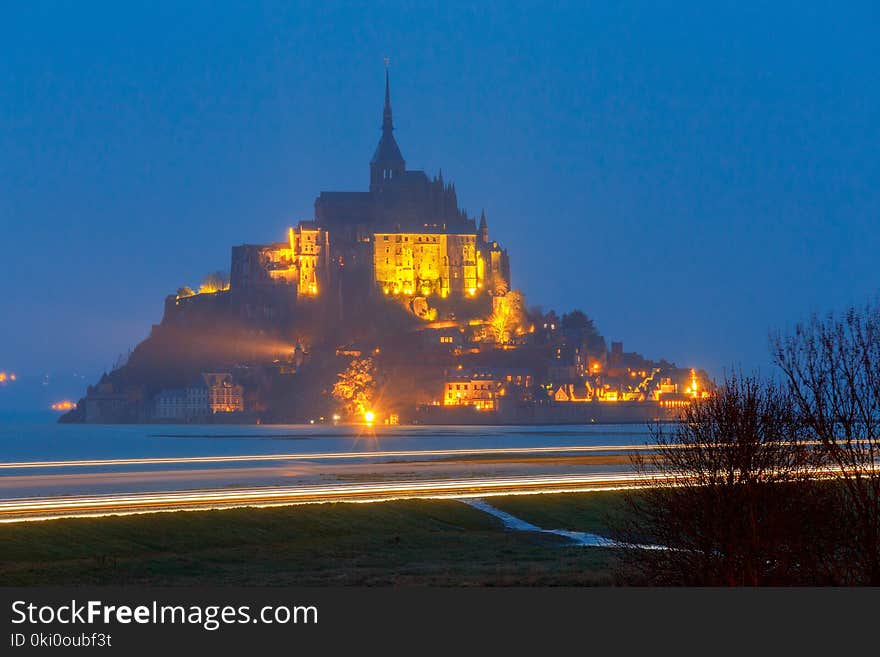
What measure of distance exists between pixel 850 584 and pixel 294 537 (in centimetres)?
1602

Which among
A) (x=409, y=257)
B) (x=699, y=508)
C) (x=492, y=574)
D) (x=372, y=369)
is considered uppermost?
(x=409, y=257)

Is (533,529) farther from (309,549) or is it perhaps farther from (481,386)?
(481,386)

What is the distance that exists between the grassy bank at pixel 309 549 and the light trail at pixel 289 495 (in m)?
1.82

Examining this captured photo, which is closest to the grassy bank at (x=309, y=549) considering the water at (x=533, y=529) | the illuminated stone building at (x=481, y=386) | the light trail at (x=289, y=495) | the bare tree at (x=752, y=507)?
the water at (x=533, y=529)

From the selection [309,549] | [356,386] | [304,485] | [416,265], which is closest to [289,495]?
[304,485]

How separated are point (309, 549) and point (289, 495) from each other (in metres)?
8.79

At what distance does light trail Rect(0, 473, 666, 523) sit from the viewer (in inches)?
1332

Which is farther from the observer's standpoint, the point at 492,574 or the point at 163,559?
the point at 163,559

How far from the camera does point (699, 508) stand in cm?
2003

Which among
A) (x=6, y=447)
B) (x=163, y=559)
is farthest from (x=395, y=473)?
(x=6, y=447)

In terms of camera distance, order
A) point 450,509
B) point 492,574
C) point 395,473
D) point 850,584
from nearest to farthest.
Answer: point 850,584 → point 492,574 → point 450,509 → point 395,473

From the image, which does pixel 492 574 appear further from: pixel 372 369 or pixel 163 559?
pixel 372 369

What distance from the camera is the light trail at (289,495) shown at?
33.8 m

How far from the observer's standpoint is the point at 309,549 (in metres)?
30.1
